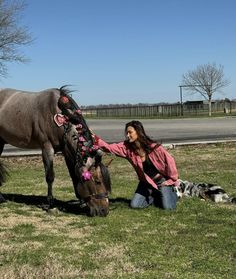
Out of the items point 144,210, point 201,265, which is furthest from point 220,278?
point 144,210

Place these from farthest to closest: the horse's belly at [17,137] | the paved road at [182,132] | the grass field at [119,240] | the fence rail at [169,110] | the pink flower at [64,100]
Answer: the fence rail at [169,110]
the paved road at [182,132]
the horse's belly at [17,137]
the pink flower at [64,100]
the grass field at [119,240]

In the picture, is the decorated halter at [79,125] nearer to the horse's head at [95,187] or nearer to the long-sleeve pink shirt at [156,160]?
the horse's head at [95,187]

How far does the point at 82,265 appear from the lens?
5047 mm

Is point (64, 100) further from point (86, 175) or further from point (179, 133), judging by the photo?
point (179, 133)

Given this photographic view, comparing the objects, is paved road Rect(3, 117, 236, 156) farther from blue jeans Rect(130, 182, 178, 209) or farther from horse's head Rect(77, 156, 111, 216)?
horse's head Rect(77, 156, 111, 216)

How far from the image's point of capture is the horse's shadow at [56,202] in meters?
7.98

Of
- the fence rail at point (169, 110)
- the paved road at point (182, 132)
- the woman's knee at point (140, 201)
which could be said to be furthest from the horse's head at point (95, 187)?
the fence rail at point (169, 110)

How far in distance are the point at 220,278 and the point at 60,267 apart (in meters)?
1.55

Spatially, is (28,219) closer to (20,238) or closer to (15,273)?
(20,238)

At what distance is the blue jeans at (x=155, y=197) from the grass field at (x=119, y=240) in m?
0.17

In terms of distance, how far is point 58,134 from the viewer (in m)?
7.68

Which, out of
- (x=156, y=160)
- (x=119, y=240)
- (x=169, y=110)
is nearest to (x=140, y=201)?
(x=156, y=160)

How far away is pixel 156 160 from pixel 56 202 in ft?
6.65

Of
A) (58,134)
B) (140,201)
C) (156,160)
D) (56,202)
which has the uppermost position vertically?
(58,134)
